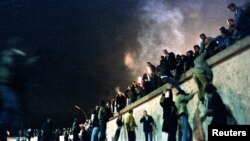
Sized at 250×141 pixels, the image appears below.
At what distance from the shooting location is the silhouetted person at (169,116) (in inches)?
444

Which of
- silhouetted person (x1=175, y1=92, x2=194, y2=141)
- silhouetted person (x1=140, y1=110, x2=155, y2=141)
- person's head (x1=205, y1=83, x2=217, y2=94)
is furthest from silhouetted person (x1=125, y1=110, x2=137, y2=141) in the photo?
person's head (x1=205, y1=83, x2=217, y2=94)

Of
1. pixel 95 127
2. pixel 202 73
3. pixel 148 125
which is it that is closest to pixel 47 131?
pixel 95 127

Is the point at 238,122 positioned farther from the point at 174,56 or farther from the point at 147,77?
the point at 147,77

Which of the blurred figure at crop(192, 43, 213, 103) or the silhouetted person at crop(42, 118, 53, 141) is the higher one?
the blurred figure at crop(192, 43, 213, 103)

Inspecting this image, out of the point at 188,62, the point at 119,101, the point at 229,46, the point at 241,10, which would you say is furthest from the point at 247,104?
the point at 119,101

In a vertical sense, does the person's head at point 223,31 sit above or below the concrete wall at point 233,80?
above

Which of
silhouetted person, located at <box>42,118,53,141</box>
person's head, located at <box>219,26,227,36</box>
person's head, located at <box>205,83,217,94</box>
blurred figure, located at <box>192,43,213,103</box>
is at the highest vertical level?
person's head, located at <box>219,26,227,36</box>

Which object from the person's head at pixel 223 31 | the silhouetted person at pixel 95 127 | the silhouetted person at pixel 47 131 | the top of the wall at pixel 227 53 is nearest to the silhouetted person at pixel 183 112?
the top of the wall at pixel 227 53

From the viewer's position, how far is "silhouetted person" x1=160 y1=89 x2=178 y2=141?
1127 cm

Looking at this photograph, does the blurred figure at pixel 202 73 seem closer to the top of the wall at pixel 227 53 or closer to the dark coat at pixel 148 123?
the top of the wall at pixel 227 53

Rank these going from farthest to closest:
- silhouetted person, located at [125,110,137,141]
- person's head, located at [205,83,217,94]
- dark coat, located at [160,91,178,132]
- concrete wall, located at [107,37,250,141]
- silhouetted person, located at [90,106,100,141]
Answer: silhouetted person, located at [125,110,137,141]
silhouetted person, located at [90,106,100,141]
dark coat, located at [160,91,178,132]
person's head, located at [205,83,217,94]
concrete wall, located at [107,37,250,141]

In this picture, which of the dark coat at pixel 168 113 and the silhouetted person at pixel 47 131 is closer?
the dark coat at pixel 168 113

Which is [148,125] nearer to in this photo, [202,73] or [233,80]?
[202,73]

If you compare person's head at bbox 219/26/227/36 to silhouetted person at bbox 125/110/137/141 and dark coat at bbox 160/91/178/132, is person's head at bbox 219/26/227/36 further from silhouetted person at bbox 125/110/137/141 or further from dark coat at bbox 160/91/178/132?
silhouetted person at bbox 125/110/137/141
